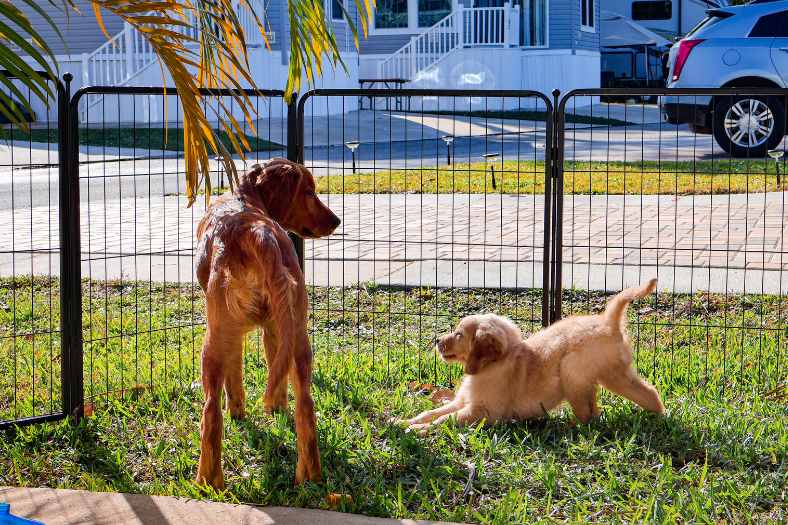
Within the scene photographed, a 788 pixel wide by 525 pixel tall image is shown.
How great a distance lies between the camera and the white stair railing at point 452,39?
104 ft

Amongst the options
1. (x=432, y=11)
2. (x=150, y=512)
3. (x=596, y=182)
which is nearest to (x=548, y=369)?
(x=150, y=512)

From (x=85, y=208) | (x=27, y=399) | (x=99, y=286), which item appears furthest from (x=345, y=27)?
(x=27, y=399)

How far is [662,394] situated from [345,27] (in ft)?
91.7

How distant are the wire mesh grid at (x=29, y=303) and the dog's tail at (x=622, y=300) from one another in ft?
8.77

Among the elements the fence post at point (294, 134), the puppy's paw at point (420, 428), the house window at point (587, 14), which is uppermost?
the house window at point (587, 14)

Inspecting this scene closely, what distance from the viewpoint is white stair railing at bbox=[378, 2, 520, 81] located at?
31797 millimetres

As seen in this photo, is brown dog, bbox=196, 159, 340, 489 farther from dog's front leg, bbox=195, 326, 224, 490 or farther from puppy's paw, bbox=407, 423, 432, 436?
puppy's paw, bbox=407, 423, 432, 436

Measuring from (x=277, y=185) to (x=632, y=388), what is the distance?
6.44 ft

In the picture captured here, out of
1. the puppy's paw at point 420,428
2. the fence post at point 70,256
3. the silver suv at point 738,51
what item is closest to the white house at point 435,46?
the silver suv at point 738,51

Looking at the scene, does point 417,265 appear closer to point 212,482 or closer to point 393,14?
point 212,482

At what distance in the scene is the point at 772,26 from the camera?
55.3ft

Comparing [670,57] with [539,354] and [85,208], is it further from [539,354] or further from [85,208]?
[539,354]

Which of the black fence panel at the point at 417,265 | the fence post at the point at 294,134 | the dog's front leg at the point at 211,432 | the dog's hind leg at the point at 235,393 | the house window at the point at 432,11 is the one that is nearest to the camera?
the dog's front leg at the point at 211,432

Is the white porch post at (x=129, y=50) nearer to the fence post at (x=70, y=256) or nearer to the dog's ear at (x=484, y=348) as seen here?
the fence post at (x=70, y=256)
